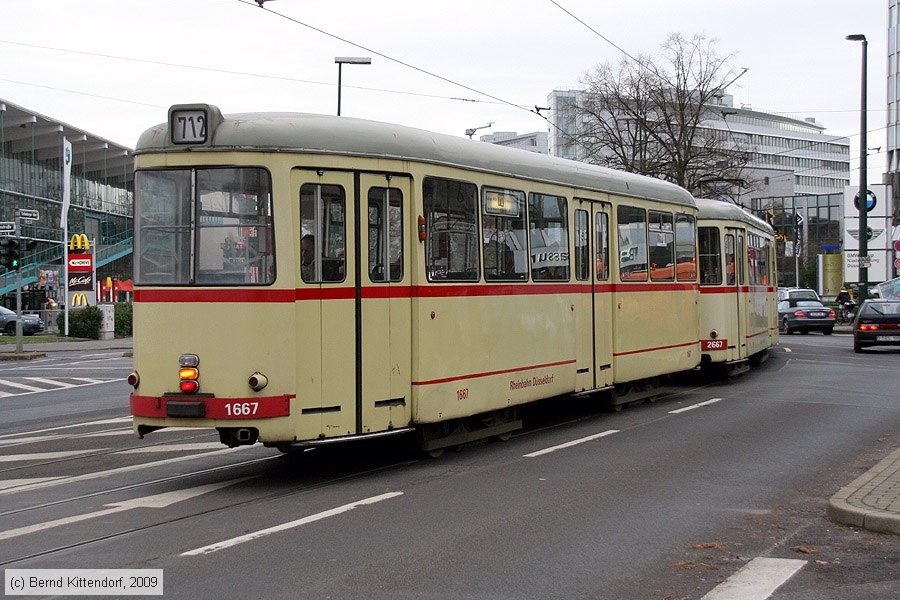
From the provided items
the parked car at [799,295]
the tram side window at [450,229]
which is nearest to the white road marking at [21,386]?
the tram side window at [450,229]

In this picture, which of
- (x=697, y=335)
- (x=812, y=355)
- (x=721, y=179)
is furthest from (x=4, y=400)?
(x=721, y=179)

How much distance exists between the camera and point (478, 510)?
27.8 ft

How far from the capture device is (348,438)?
32.1 feet

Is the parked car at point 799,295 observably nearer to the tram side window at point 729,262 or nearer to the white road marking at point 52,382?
the tram side window at point 729,262

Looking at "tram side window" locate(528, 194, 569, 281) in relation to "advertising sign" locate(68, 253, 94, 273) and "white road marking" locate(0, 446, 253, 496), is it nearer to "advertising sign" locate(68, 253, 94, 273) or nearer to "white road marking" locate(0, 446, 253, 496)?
"white road marking" locate(0, 446, 253, 496)

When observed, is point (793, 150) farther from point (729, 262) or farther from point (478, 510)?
point (478, 510)

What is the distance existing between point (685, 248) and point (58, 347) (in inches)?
1184

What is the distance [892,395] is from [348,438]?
1108cm

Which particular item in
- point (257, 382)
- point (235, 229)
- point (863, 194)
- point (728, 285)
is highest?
point (863, 194)

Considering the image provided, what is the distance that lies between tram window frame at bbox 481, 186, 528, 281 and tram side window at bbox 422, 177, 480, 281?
20 cm

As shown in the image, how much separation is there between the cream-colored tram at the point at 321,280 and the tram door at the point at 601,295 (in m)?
2.33

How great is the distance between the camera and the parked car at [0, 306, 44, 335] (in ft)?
160

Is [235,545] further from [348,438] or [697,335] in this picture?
[697,335]

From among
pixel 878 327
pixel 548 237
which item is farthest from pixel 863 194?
pixel 548 237
